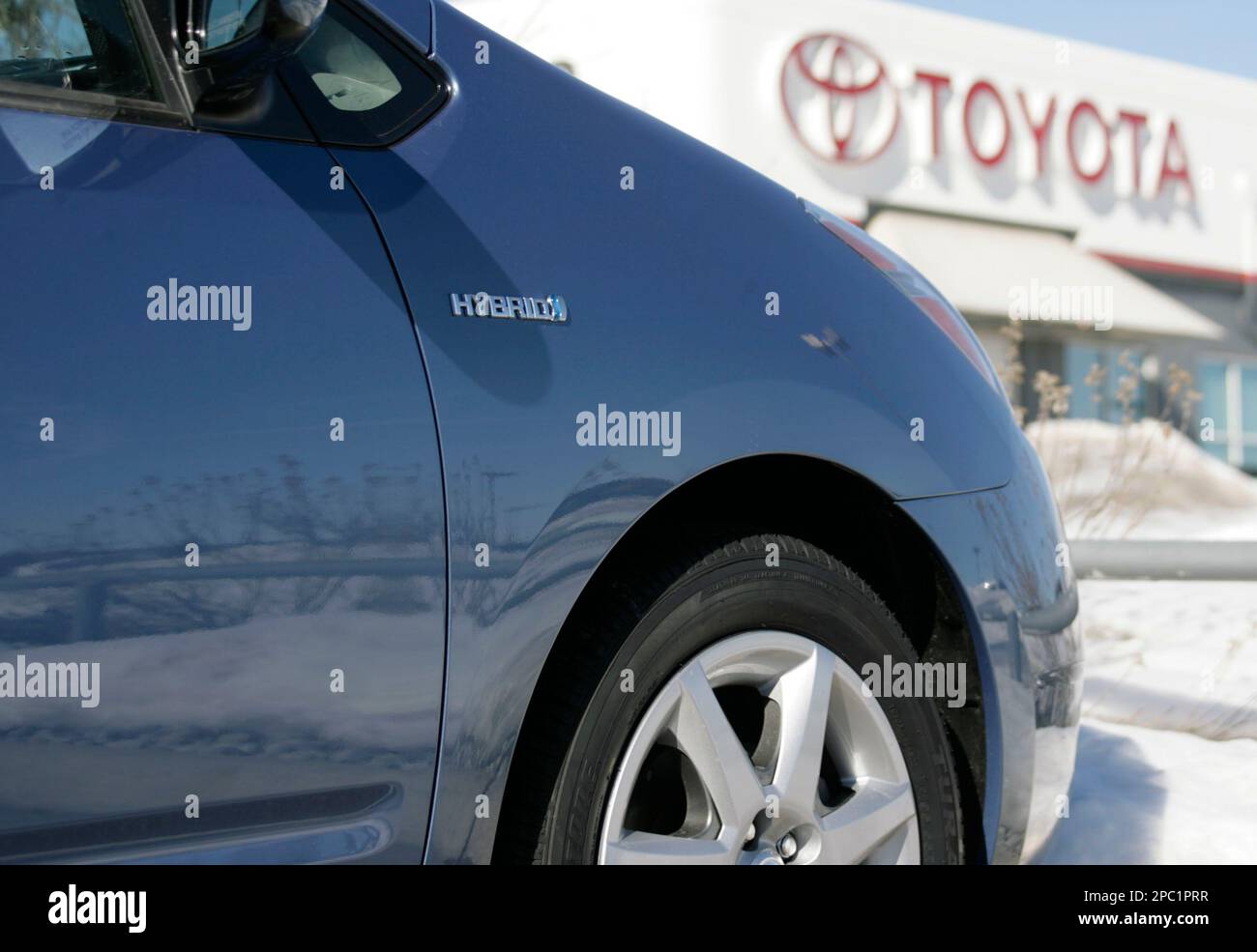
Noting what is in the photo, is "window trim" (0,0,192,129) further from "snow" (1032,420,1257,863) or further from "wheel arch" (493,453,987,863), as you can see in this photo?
"snow" (1032,420,1257,863)

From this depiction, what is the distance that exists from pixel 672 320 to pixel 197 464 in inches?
29.3

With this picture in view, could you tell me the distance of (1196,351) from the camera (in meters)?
22.4

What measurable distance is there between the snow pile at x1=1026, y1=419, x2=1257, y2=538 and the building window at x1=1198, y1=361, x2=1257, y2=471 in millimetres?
8141

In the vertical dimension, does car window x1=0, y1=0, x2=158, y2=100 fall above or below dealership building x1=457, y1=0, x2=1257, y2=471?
below

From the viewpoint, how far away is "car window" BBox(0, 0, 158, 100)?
171cm

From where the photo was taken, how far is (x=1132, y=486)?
821 cm

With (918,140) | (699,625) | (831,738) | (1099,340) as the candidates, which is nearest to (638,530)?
(699,625)

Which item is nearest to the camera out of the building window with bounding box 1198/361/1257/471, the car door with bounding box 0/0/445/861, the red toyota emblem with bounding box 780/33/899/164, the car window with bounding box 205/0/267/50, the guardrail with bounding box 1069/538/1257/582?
the car door with bounding box 0/0/445/861

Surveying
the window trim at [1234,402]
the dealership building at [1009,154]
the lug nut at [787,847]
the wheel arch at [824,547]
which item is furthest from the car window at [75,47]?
the window trim at [1234,402]

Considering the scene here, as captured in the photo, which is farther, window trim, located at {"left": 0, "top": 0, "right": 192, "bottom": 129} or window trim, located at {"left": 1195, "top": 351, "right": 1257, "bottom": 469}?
window trim, located at {"left": 1195, "top": 351, "right": 1257, "bottom": 469}

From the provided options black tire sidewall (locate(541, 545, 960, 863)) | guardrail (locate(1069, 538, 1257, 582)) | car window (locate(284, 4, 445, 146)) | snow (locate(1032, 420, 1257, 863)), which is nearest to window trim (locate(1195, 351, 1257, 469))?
snow (locate(1032, 420, 1257, 863))

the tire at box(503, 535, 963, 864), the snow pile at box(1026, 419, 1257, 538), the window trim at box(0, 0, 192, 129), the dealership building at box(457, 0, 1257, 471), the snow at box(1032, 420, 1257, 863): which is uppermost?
the dealership building at box(457, 0, 1257, 471)

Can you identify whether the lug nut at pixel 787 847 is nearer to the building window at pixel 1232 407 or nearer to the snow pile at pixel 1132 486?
the snow pile at pixel 1132 486

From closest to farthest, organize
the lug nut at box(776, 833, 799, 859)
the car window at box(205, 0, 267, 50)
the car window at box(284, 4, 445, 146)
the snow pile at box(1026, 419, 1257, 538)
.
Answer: the car window at box(205, 0, 267, 50) < the car window at box(284, 4, 445, 146) < the lug nut at box(776, 833, 799, 859) < the snow pile at box(1026, 419, 1257, 538)
